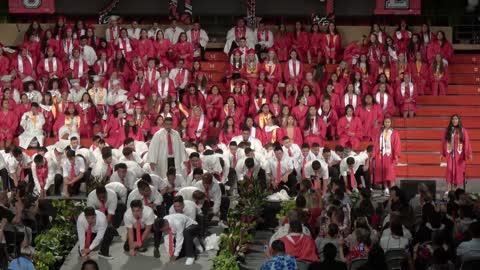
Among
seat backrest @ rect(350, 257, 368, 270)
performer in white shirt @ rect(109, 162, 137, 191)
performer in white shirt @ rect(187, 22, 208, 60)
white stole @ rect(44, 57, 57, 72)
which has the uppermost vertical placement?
performer in white shirt @ rect(187, 22, 208, 60)

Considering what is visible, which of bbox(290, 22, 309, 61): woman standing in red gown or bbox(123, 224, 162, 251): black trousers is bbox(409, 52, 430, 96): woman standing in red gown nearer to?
bbox(290, 22, 309, 61): woman standing in red gown

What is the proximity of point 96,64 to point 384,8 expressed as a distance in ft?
21.6

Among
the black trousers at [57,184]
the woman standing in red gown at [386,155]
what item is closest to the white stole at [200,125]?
the black trousers at [57,184]

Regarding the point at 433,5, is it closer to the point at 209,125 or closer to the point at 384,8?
the point at 384,8

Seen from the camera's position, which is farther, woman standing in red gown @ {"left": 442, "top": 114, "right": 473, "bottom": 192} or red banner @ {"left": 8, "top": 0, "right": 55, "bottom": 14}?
red banner @ {"left": 8, "top": 0, "right": 55, "bottom": 14}

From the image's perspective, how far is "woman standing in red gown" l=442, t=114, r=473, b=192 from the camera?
19.9 metres

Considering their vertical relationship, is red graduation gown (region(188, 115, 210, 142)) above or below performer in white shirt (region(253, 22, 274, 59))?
below

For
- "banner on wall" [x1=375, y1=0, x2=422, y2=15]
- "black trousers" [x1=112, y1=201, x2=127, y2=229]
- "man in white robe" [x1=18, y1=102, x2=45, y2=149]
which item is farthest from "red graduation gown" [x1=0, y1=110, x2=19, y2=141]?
"banner on wall" [x1=375, y1=0, x2=422, y2=15]

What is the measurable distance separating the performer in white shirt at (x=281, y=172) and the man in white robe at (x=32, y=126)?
4709 mm

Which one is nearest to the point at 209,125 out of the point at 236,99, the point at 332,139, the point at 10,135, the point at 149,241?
the point at 236,99

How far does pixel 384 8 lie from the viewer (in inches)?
994

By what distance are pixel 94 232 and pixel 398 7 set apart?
1151cm

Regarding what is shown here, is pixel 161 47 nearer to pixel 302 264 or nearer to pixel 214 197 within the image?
pixel 214 197

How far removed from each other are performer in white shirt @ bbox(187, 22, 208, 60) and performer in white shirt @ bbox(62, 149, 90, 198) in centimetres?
579
